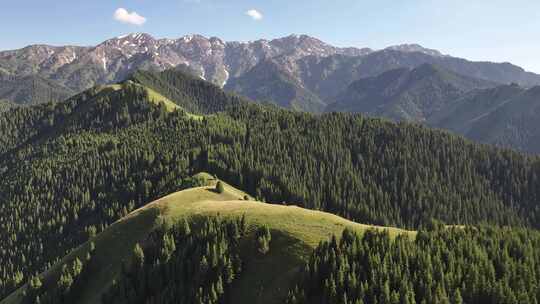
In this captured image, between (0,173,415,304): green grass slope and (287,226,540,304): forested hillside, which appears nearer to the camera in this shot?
(287,226,540,304): forested hillside

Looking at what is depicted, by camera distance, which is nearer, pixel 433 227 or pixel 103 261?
pixel 433 227

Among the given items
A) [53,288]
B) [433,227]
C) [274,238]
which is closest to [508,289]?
[433,227]

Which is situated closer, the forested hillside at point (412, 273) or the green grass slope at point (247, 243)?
the forested hillside at point (412, 273)

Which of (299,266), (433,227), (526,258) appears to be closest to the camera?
(299,266)

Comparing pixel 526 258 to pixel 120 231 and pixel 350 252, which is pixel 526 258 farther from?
pixel 120 231

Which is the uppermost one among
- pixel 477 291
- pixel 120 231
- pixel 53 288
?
pixel 477 291

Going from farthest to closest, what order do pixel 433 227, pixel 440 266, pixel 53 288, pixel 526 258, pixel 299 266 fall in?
1. pixel 53 288
2. pixel 433 227
3. pixel 526 258
4. pixel 299 266
5. pixel 440 266

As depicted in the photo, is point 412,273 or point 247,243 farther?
point 247,243

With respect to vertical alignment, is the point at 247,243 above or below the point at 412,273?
below
